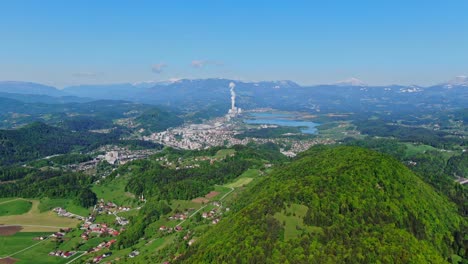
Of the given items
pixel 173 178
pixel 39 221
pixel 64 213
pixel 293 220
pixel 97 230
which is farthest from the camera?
pixel 173 178

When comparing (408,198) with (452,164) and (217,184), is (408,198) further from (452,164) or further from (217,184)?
(452,164)

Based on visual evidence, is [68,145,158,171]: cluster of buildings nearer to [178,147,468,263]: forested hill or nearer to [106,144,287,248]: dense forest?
[106,144,287,248]: dense forest

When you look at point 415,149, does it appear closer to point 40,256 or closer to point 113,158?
point 113,158

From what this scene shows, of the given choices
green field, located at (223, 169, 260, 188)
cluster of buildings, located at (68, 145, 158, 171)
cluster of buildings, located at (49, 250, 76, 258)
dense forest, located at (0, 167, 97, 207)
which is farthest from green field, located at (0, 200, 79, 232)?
cluster of buildings, located at (68, 145, 158, 171)

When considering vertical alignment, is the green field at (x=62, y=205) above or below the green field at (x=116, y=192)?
below

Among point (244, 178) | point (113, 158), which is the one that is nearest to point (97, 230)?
point (244, 178)

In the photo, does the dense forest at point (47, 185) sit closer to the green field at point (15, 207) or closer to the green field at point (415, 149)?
the green field at point (15, 207)

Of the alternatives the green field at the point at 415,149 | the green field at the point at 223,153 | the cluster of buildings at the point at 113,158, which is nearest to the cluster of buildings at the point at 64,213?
the cluster of buildings at the point at 113,158
